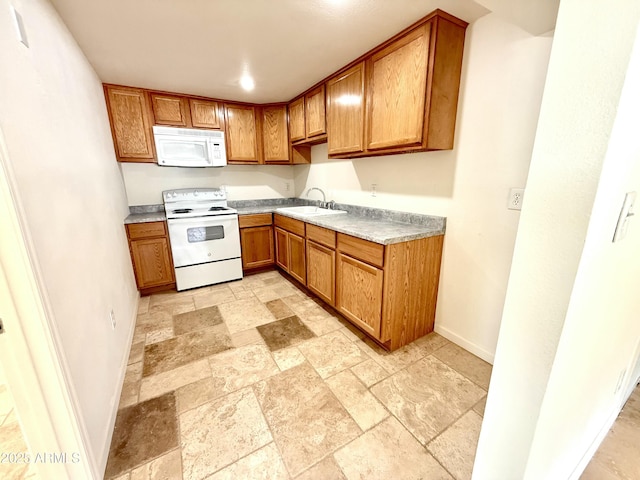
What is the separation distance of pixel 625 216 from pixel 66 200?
2.12 meters

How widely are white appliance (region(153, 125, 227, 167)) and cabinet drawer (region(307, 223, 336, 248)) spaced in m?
1.54

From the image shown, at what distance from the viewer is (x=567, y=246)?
1.85 ft

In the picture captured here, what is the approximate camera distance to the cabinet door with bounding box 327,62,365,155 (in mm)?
2158

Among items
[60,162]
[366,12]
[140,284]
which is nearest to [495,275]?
[366,12]

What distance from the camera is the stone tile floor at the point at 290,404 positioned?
1192 mm

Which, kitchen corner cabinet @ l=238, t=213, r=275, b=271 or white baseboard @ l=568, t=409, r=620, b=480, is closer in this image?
white baseboard @ l=568, t=409, r=620, b=480

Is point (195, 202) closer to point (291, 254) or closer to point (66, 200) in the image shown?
point (291, 254)

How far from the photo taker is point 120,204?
263cm

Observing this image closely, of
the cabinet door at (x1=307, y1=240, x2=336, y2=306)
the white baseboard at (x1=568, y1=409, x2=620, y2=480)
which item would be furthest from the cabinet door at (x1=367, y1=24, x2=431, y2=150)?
the white baseboard at (x1=568, y1=409, x2=620, y2=480)

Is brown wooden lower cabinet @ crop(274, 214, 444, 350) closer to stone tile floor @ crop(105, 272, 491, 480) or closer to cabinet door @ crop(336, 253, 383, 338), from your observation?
cabinet door @ crop(336, 253, 383, 338)

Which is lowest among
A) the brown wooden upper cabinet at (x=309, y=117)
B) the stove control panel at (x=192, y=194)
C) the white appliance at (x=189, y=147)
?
the stove control panel at (x=192, y=194)

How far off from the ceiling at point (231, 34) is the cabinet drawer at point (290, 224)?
4.73ft

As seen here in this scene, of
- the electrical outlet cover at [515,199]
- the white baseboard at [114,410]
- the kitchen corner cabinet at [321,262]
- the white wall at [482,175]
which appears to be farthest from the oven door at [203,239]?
the electrical outlet cover at [515,199]

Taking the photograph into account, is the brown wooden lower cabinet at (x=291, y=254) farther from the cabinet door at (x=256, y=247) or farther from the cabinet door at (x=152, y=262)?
the cabinet door at (x=152, y=262)
